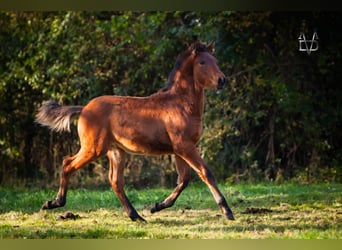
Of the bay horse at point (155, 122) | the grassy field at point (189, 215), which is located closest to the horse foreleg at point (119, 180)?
the bay horse at point (155, 122)

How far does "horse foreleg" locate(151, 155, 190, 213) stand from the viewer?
6910 millimetres

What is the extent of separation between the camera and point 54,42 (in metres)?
10.0

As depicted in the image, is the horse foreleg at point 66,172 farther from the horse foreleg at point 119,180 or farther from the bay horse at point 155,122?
the horse foreleg at point 119,180

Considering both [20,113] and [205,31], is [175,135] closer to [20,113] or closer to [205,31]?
[205,31]

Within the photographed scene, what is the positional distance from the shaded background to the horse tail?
2717 mm

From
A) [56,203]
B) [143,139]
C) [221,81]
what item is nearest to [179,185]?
[143,139]

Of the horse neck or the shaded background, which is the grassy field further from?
the horse neck

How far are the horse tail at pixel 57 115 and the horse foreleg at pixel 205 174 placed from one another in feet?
4.00

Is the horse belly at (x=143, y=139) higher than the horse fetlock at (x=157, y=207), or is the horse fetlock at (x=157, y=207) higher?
the horse belly at (x=143, y=139)

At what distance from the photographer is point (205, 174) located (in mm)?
6523

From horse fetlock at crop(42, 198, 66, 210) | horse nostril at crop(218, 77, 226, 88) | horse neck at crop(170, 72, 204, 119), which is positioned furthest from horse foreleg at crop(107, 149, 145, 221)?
horse nostril at crop(218, 77, 226, 88)

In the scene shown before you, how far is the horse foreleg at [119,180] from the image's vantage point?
6.91 meters

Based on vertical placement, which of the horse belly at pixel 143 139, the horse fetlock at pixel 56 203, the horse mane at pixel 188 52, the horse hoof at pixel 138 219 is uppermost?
the horse mane at pixel 188 52

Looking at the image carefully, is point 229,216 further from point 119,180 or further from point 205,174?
point 119,180
